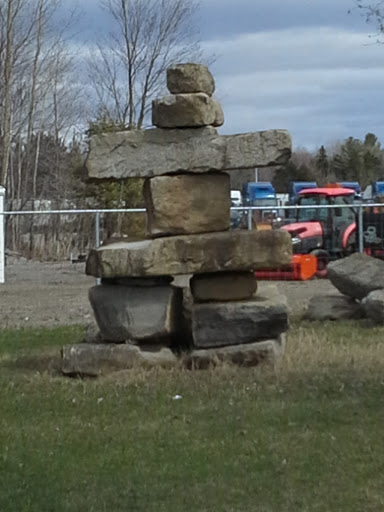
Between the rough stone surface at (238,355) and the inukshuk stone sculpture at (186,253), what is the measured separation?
0.03ft

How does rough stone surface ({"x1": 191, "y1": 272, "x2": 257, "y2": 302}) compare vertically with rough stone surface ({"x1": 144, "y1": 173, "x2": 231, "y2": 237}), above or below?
below

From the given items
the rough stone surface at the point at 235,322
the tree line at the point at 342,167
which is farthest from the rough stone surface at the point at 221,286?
the tree line at the point at 342,167

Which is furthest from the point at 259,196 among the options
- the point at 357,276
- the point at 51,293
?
the point at 357,276

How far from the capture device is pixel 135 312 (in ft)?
35.2

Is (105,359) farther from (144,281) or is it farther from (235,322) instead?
(235,322)

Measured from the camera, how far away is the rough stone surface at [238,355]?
10.6 m

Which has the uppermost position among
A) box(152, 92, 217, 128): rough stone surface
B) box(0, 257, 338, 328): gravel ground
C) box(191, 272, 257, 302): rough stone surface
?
box(152, 92, 217, 128): rough stone surface

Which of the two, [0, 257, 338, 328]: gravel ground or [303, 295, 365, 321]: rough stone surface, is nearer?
[303, 295, 365, 321]: rough stone surface

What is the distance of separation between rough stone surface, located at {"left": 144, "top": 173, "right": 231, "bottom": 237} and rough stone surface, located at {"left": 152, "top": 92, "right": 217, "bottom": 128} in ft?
1.82

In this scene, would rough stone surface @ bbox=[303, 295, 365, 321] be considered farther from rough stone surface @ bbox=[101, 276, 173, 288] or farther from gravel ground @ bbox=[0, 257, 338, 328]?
rough stone surface @ bbox=[101, 276, 173, 288]

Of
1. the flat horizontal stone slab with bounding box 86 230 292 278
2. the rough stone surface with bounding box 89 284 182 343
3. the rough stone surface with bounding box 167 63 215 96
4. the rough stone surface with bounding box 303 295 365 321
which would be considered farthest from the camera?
the rough stone surface with bounding box 303 295 365 321

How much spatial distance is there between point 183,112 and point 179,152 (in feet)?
1.38

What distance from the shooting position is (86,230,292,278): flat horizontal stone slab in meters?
10.6

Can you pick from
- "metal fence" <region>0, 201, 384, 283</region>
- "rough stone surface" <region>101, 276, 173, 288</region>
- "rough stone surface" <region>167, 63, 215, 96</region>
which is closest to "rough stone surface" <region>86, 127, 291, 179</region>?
"rough stone surface" <region>167, 63, 215, 96</region>
